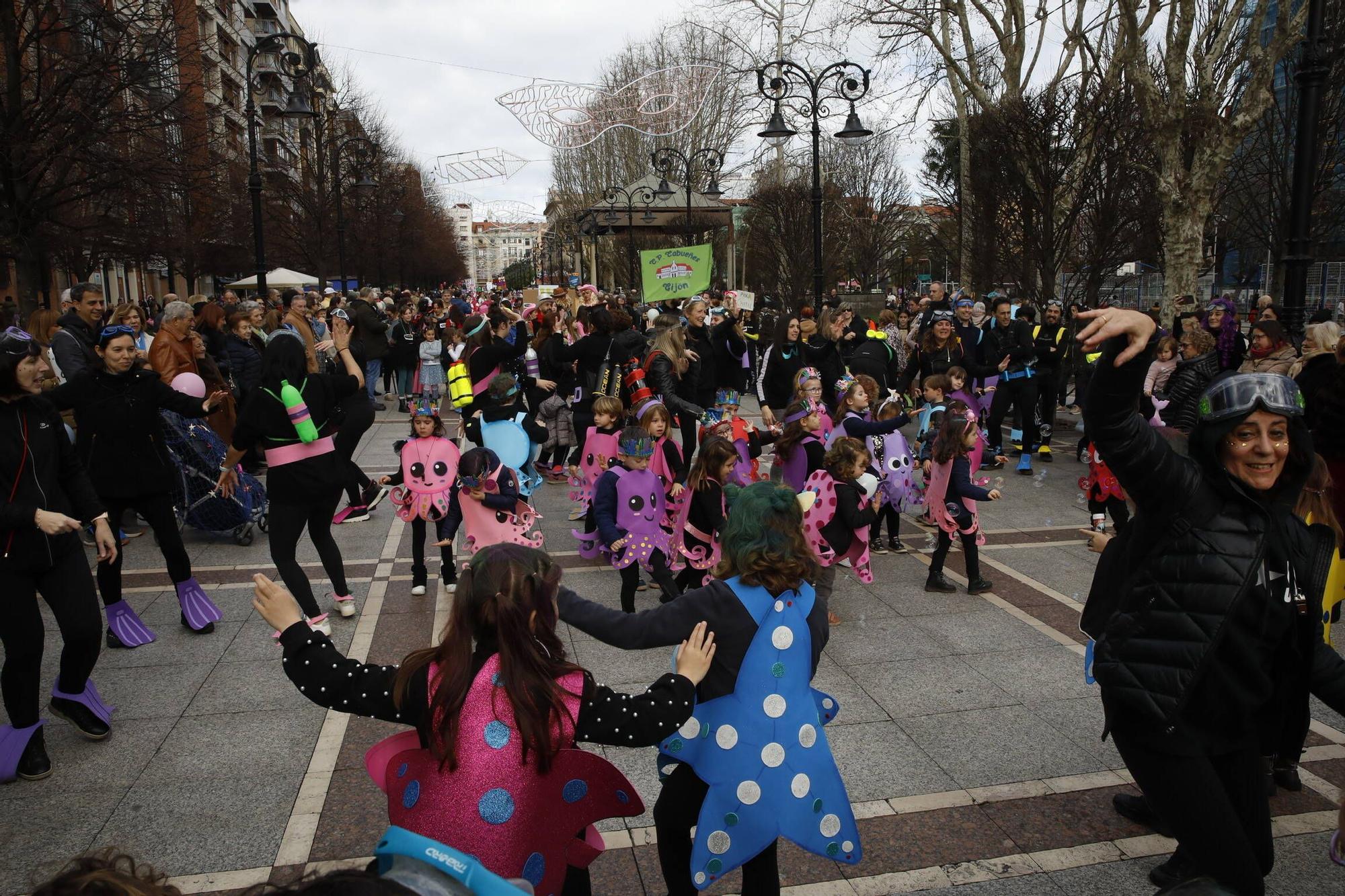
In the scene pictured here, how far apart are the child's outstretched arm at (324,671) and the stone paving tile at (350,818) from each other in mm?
1523

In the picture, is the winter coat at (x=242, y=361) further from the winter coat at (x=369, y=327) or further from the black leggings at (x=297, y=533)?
the black leggings at (x=297, y=533)

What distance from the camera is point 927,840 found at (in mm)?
3752

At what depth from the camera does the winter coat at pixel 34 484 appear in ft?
13.4

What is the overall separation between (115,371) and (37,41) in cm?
1087

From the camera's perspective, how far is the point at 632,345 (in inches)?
369

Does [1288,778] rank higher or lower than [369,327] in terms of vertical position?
lower

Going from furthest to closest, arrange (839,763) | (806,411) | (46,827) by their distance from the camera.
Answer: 1. (806,411)
2. (839,763)
3. (46,827)

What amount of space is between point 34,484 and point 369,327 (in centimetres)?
1151

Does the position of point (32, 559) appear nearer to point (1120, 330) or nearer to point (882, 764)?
point (882, 764)

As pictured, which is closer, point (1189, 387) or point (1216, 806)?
point (1216, 806)

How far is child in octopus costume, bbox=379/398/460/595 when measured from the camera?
6.66 metres

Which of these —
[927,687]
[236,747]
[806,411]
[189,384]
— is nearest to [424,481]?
[189,384]

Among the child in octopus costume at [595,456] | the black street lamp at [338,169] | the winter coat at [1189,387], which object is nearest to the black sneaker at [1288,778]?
the winter coat at [1189,387]

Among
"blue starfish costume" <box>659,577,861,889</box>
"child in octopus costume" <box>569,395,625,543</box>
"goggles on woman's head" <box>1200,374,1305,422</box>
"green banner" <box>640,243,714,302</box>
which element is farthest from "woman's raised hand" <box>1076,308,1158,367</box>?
"green banner" <box>640,243,714,302</box>
